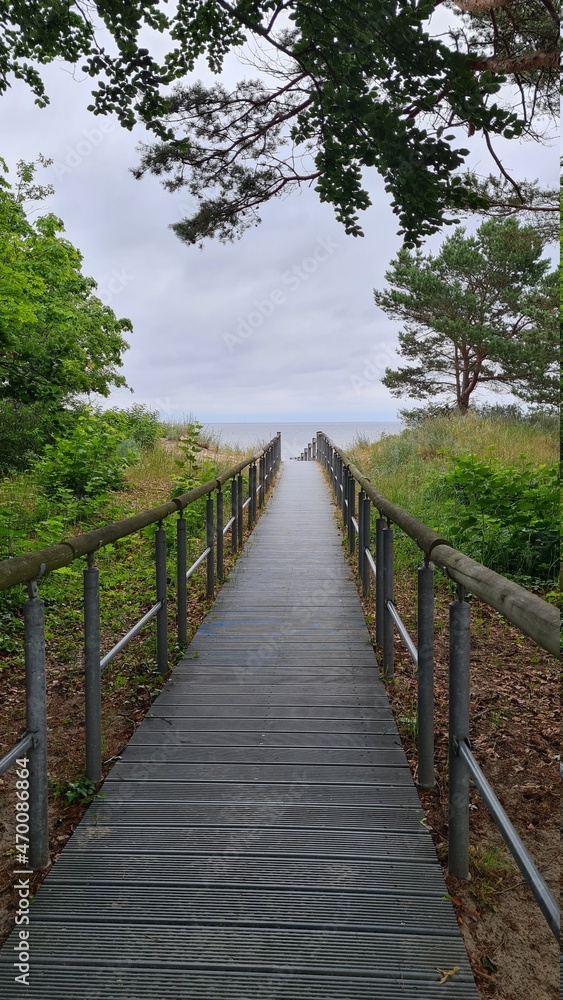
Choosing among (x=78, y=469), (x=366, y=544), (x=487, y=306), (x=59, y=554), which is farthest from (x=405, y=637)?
(x=487, y=306)

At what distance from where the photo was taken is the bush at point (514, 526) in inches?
245

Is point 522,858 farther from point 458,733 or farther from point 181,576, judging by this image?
point 181,576

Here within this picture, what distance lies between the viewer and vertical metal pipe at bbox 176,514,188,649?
14.3ft

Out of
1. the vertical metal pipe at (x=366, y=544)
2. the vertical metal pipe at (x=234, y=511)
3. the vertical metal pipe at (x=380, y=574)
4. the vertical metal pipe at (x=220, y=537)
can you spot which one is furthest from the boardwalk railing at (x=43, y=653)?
the vertical metal pipe at (x=234, y=511)

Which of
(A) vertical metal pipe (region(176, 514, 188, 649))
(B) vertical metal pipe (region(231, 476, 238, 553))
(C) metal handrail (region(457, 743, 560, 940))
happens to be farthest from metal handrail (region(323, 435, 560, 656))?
(B) vertical metal pipe (region(231, 476, 238, 553))

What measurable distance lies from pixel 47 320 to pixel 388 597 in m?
10.2

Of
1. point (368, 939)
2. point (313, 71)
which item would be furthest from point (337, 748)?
point (313, 71)

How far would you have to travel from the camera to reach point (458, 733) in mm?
2125

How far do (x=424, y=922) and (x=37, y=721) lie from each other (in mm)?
1334

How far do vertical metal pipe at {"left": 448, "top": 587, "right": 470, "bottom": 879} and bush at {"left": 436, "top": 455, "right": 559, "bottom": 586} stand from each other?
402 cm

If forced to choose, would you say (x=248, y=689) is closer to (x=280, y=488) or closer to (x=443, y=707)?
(x=443, y=707)

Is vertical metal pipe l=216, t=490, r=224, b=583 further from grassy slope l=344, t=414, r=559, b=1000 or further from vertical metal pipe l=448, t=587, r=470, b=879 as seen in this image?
vertical metal pipe l=448, t=587, r=470, b=879


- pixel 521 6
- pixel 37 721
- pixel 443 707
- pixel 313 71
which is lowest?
pixel 443 707

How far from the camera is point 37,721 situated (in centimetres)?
215
